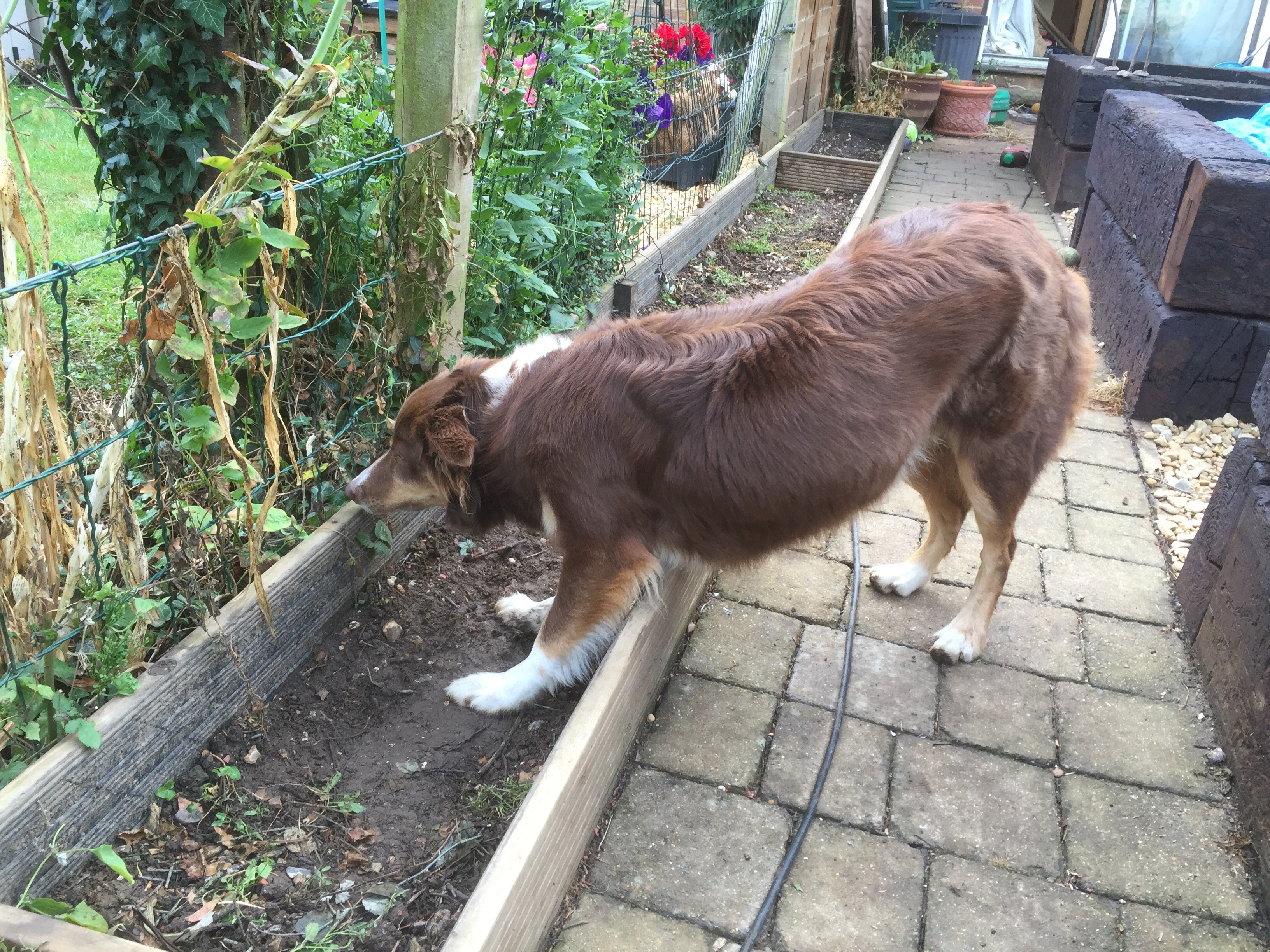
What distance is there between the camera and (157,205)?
2734 mm

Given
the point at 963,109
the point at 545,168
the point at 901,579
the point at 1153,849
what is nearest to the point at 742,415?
the point at 901,579

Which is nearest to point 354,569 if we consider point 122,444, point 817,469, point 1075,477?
point 122,444

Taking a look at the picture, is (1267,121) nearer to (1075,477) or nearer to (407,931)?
(1075,477)

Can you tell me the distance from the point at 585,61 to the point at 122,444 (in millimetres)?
2544

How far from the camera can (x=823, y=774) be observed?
105 inches

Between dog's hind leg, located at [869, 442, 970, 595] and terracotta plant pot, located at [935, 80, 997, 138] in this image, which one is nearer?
dog's hind leg, located at [869, 442, 970, 595]

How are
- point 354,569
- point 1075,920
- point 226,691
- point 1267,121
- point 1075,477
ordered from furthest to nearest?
1. point 1267,121
2. point 1075,477
3. point 354,569
4. point 226,691
5. point 1075,920

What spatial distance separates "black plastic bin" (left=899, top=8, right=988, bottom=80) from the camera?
13.0m

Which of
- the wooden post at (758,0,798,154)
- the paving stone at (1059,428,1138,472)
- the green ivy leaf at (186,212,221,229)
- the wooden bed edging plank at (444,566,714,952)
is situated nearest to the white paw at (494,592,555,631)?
the wooden bed edging plank at (444,566,714,952)

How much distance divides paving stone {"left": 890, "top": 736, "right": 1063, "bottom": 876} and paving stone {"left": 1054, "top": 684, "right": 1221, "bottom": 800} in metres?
0.18

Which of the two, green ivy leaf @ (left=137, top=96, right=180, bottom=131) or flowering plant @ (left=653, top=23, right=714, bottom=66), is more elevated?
flowering plant @ (left=653, top=23, right=714, bottom=66)

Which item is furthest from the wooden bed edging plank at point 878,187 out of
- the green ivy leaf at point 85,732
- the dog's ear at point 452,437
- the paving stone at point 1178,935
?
the green ivy leaf at point 85,732

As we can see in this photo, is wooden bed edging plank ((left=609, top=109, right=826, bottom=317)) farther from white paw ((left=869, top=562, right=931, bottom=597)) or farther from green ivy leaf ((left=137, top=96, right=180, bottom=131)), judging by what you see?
green ivy leaf ((left=137, top=96, right=180, bottom=131))

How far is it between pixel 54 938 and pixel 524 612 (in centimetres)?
171
